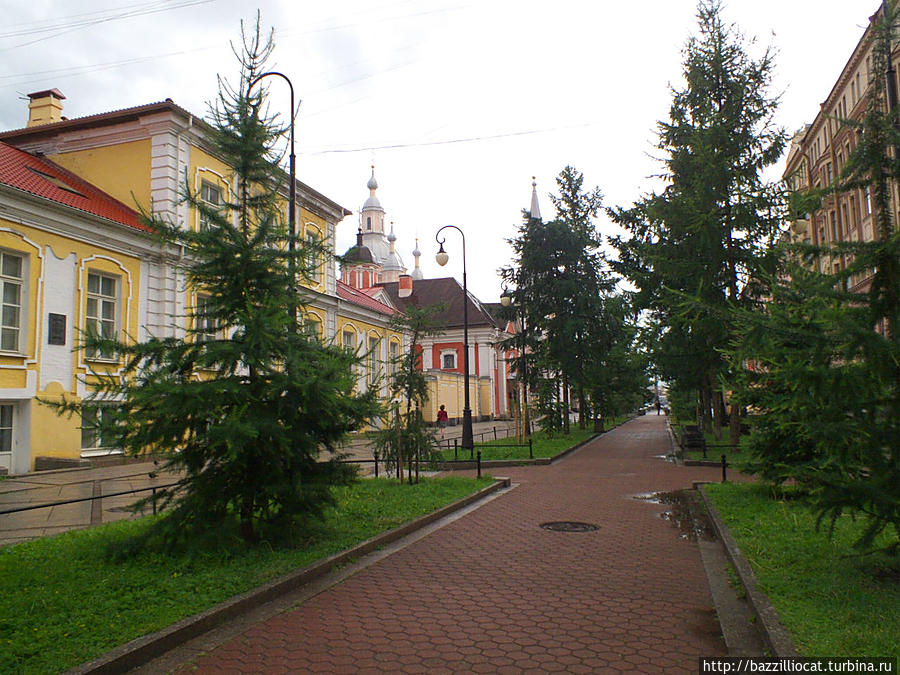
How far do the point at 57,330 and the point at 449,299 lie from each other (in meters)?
52.2

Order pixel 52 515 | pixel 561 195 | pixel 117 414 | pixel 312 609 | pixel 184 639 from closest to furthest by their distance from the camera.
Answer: pixel 184 639
pixel 312 609
pixel 117 414
pixel 52 515
pixel 561 195

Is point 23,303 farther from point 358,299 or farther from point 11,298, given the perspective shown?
point 358,299

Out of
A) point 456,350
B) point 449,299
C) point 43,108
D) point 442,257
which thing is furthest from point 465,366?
point 449,299

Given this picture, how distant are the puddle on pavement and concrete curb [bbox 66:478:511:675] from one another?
4.41 metres

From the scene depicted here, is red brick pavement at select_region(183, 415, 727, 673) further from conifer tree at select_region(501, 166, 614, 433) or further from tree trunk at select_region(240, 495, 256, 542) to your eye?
conifer tree at select_region(501, 166, 614, 433)

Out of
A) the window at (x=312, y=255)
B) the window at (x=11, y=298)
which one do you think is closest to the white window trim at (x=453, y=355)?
the window at (x=11, y=298)

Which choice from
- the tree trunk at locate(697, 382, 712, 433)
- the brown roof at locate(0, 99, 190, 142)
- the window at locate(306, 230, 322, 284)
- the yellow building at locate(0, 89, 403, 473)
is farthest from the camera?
the tree trunk at locate(697, 382, 712, 433)

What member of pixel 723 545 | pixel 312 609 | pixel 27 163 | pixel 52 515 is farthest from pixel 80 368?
pixel 723 545

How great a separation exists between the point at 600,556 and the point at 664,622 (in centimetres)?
246

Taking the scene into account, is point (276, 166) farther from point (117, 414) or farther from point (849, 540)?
point (849, 540)

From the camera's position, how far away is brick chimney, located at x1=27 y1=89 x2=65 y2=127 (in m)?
26.2

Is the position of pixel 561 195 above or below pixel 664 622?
above

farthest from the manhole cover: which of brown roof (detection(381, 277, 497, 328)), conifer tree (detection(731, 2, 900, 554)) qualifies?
brown roof (detection(381, 277, 497, 328))

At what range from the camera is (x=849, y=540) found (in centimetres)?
743
